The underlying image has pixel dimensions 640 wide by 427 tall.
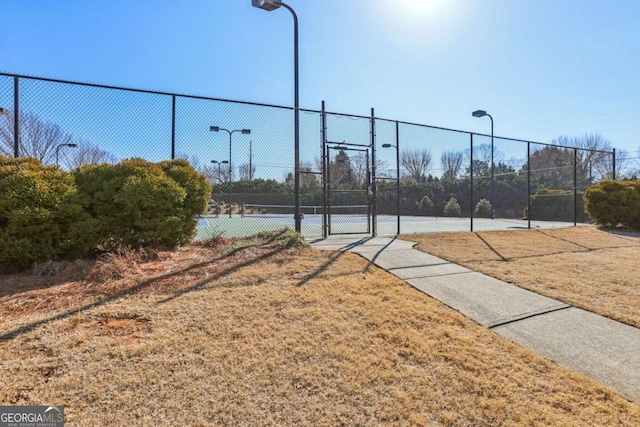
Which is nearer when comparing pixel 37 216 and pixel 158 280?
pixel 158 280

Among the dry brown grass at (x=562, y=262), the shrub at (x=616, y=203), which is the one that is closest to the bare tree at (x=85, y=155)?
the dry brown grass at (x=562, y=262)

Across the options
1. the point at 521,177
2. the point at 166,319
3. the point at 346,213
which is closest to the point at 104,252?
the point at 166,319

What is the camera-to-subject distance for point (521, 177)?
68.1ft

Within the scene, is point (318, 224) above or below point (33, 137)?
below

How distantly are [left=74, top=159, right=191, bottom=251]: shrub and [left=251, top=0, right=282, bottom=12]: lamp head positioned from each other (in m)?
3.55

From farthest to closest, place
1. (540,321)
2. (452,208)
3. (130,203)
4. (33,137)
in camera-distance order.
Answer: (452,208) < (33,137) < (130,203) < (540,321)

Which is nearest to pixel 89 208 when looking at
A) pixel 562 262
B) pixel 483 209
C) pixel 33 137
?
pixel 33 137

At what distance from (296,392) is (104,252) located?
11.3ft

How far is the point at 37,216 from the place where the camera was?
11.3ft

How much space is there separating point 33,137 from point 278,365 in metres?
5.66

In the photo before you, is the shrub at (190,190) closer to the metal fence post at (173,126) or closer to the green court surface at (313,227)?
the metal fence post at (173,126)

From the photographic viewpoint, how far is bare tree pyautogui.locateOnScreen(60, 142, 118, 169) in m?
4.85

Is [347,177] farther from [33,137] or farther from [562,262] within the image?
[33,137]

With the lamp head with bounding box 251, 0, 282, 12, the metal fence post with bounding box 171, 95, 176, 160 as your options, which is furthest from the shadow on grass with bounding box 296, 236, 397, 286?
the lamp head with bounding box 251, 0, 282, 12
